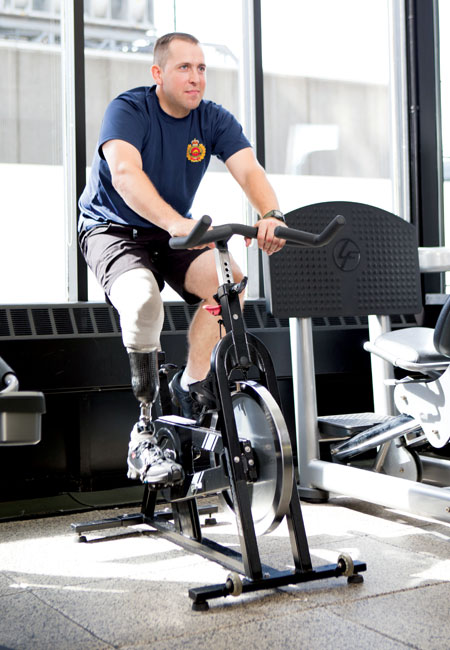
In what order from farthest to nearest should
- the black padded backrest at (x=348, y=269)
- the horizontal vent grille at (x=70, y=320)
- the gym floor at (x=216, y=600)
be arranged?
the horizontal vent grille at (x=70, y=320) → the black padded backrest at (x=348, y=269) → the gym floor at (x=216, y=600)

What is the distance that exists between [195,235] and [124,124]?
704 mm

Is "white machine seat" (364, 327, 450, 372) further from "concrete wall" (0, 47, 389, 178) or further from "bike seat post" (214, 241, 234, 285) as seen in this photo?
"concrete wall" (0, 47, 389, 178)

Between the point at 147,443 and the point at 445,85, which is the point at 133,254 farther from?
the point at 445,85

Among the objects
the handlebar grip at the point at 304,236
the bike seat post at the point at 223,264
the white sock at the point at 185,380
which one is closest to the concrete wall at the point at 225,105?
the white sock at the point at 185,380

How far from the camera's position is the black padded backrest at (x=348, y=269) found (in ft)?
11.0

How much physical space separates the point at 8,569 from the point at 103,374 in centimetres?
117

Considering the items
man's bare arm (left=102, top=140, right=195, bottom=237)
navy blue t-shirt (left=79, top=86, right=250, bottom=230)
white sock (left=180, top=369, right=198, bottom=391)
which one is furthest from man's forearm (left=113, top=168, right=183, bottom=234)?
white sock (left=180, top=369, right=198, bottom=391)

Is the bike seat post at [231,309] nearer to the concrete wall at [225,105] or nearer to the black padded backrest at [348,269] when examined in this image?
the black padded backrest at [348,269]

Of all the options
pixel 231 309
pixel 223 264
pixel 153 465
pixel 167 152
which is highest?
pixel 167 152

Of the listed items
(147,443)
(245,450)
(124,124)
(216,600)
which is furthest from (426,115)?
(216,600)

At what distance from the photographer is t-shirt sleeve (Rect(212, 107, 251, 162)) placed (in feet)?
9.18

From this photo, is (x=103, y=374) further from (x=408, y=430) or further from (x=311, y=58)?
(x=311, y=58)

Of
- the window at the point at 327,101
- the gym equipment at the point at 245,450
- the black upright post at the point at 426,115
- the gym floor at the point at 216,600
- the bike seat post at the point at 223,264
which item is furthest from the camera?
the black upright post at the point at 426,115

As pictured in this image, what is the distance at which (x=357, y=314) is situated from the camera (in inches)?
137
